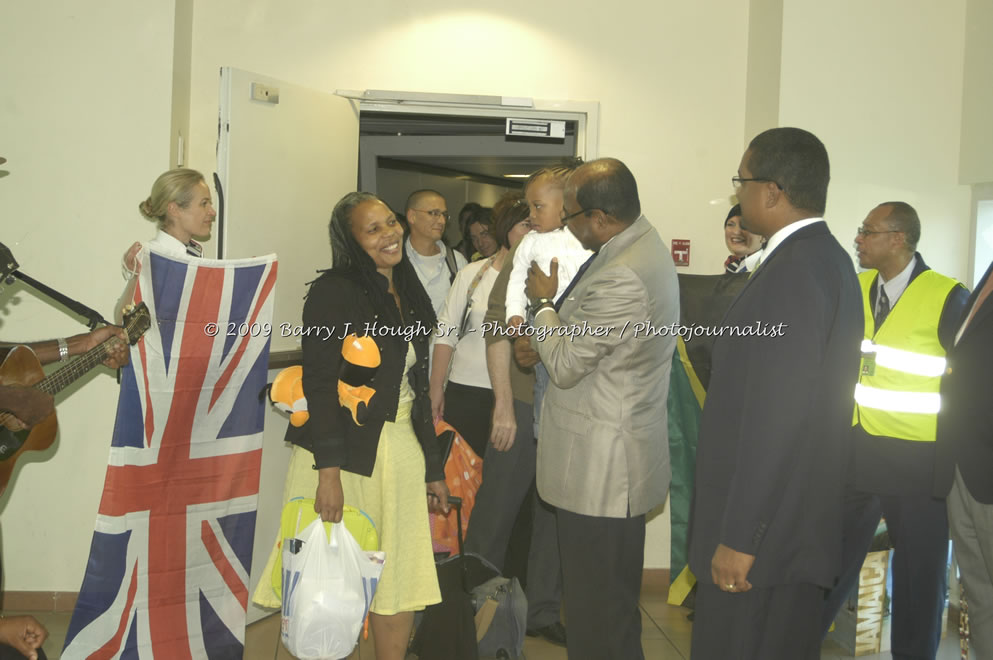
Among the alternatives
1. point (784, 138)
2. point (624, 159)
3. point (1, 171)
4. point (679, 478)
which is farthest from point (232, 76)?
point (679, 478)

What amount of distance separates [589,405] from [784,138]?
0.88 meters

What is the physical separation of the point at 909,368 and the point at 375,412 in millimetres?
2022

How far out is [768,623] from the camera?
1.76m

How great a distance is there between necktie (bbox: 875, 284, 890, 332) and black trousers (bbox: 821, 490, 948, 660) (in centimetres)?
68

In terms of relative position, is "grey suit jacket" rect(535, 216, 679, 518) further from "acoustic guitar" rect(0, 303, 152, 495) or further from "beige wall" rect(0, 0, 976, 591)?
"beige wall" rect(0, 0, 976, 591)

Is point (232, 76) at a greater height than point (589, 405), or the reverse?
point (232, 76)

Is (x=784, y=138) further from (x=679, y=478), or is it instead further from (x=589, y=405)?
(x=679, y=478)

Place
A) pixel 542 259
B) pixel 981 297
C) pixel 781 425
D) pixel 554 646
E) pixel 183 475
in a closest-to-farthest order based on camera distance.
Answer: pixel 781 425 < pixel 981 297 < pixel 183 475 < pixel 542 259 < pixel 554 646

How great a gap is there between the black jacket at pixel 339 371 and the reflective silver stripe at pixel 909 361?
183cm

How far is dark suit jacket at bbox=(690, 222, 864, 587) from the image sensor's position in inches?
65.6

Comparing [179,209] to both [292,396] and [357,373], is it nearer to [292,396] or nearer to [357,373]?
[292,396]

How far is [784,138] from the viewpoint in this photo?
1791 millimetres

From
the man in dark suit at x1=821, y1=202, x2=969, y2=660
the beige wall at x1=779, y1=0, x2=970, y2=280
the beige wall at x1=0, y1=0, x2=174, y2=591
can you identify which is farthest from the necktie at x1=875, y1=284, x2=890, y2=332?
the beige wall at x1=0, y1=0, x2=174, y2=591

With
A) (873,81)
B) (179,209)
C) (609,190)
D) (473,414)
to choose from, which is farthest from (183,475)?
(873,81)
